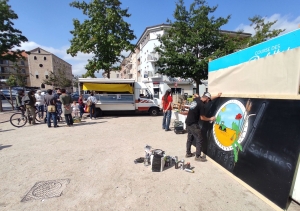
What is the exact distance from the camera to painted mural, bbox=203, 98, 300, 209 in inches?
83.0

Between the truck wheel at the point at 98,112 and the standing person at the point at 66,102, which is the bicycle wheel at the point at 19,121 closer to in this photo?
the standing person at the point at 66,102

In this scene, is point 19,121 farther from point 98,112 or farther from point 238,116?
point 238,116

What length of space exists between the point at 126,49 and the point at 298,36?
1237 centimetres

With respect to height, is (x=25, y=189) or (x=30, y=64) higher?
(x=30, y=64)

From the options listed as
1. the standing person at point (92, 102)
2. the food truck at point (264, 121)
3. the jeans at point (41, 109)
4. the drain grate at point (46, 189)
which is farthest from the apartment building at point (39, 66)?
the food truck at point (264, 121)

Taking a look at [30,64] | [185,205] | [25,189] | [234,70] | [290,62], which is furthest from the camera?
[30,64]

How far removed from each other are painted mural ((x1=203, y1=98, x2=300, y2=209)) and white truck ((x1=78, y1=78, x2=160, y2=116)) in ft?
23.0

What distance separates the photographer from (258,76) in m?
3.07

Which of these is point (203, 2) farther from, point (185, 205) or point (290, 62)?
point (185, 205)

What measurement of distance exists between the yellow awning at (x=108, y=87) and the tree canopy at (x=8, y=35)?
7.14m

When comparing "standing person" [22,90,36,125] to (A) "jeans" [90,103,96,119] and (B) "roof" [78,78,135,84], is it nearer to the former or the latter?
(B) "roof" [78,78,135,84]

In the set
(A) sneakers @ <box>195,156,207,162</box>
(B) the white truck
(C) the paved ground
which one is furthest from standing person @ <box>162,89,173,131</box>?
(B) the white truck

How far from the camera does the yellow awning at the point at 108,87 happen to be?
9.35 metres

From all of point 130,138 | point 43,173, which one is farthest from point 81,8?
point 43,173
